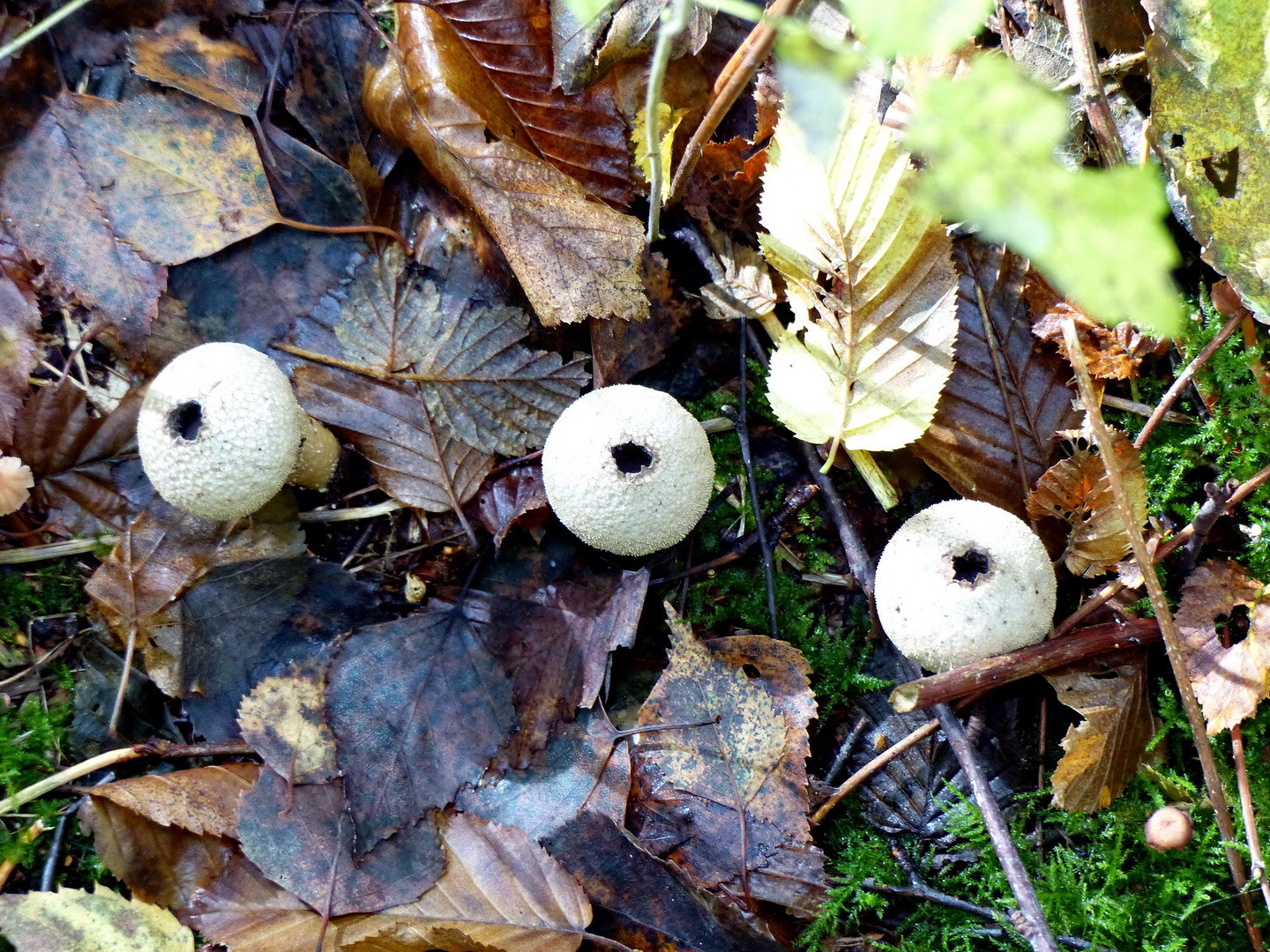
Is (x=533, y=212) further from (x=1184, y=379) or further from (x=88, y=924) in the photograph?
(x=88, y=924)

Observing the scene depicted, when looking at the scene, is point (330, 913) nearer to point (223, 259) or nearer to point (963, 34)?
point (223, 259)

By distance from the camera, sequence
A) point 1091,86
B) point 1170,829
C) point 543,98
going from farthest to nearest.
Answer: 1. point 543,98
2. point 1091,86
3. point 1170,829

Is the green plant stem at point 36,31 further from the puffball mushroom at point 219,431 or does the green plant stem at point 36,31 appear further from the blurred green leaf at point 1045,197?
the blurred green leaf at point 1045,197

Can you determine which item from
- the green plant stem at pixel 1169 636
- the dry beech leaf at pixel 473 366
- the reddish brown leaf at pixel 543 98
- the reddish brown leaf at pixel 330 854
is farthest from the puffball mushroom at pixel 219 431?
the green plant stem at pixel 1169 636

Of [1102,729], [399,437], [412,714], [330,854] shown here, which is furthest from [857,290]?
[330,854]

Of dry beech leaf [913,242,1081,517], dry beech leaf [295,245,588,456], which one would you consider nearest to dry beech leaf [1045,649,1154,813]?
dry beech leaf [913,242,1081,517]

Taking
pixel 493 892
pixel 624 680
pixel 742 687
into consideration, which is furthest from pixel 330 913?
pixel 742 687

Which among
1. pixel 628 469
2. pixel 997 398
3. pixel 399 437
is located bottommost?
pixel 399 437
